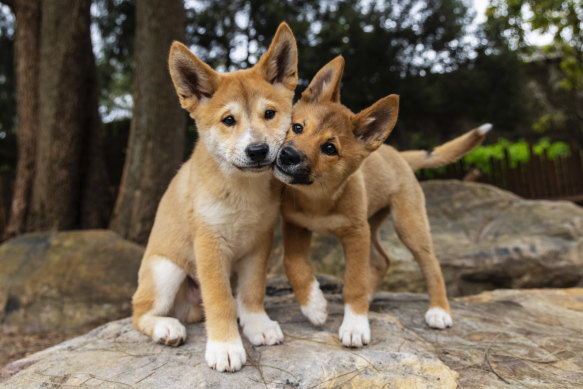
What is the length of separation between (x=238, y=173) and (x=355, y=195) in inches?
37.9

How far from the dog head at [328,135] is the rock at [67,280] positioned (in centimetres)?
389

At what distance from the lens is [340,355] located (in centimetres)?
278

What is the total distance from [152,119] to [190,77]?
3530 millimetres

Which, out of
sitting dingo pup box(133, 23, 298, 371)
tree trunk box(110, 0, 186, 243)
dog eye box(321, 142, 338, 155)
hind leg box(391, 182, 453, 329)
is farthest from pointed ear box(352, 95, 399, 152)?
tree trunk box(110, 0, 186, 243)

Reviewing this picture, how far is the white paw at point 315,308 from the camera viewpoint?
3230mm

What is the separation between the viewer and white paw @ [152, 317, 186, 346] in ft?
10.2

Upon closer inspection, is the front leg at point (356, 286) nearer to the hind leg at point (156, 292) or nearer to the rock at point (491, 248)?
the hind leg at point (156, 292)

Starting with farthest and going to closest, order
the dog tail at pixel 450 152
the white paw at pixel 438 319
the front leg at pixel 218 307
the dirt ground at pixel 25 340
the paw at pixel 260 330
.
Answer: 1. the dirt ground at pixel 25 340
2. the dog tail at pixel 450 152
3. the white paw at pixel 438 319
4. the paw at pixel 260 330
5. the front leg at pixel 218 307

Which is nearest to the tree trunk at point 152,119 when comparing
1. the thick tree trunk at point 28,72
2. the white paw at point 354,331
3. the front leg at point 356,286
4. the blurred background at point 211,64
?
the blurred background at point 211,64

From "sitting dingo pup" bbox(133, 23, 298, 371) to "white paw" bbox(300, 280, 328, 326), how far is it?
268 millimetres

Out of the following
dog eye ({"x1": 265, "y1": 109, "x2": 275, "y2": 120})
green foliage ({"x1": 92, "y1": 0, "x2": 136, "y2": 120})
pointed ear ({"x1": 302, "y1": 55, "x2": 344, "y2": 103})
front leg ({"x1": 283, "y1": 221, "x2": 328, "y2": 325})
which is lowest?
front leg ({"x1": 283, "y1": 221, "x2": 328, "y2": 325})

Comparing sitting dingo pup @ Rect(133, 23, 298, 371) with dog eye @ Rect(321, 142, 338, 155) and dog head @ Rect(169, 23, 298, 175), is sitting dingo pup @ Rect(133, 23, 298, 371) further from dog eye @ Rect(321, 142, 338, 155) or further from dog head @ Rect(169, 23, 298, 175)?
dog eye @ Rect(321, 142, 338, 155)

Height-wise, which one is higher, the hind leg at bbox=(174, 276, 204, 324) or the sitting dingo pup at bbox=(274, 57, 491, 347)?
the sitting dingo pup at bbox=(274, 57, 491, 347)

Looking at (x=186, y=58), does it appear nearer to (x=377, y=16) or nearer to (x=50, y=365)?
(x=50, y=365)
